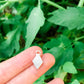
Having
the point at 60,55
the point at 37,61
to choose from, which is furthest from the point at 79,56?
the point at 37,61

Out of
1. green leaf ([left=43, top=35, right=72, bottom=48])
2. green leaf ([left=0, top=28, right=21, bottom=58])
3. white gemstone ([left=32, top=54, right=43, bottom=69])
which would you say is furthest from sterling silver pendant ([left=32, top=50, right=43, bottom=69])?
green leaf ([left=0, top=28, right=21, bottom=58])

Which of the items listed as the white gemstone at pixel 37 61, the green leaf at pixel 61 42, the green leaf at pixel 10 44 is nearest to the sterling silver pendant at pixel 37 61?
the white gemstone at pixel 37 61

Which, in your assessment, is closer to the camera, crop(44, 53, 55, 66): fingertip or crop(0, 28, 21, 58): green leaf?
crop(44, 53, 55, 66): fingertip

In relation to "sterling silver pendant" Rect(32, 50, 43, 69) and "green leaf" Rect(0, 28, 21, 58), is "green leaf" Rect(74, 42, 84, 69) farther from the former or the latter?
"green leaf" Rect(0, 28, 21, 58)

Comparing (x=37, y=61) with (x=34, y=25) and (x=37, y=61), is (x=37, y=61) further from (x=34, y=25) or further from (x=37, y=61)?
(x=34, y=25)

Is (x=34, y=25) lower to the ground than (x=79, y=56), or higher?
higher

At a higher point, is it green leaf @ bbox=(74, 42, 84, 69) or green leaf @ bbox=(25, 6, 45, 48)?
green leaf @ bbox=(25, 6, 45, 48)

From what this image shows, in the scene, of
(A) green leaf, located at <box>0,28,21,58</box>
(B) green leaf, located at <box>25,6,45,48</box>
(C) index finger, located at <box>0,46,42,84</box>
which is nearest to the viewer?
(B) green leaf, located at <box>25,6,45,48</box>
